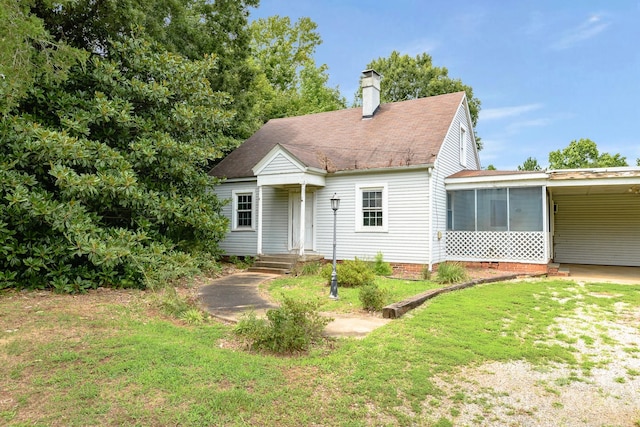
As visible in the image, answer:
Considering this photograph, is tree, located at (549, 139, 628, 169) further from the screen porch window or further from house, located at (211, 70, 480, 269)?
the screen porch window

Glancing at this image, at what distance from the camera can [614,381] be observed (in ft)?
14.6

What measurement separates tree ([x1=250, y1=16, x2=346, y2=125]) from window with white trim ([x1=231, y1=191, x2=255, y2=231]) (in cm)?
1439

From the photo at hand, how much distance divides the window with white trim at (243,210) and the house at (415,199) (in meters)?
0.04

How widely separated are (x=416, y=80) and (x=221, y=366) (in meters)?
29.2

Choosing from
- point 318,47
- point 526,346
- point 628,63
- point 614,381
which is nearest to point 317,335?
point 526,346

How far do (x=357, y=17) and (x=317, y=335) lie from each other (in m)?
16.5

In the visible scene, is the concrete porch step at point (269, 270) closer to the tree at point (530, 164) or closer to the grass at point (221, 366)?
the grass at point (221, 366)

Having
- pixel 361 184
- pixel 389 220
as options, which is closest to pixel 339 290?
pixel 389 220

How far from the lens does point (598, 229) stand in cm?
1592

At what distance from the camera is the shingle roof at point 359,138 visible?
13.4 meters

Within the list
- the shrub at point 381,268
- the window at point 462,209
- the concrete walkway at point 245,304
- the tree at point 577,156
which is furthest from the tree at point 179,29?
the tree at point 577,156

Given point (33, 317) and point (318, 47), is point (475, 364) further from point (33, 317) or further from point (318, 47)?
point (318, 47)

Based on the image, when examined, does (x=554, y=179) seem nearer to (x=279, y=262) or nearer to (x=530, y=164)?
(x=279, y=262)

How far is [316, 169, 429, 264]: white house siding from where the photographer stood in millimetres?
12359
